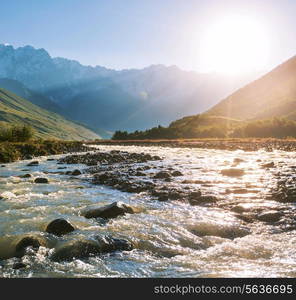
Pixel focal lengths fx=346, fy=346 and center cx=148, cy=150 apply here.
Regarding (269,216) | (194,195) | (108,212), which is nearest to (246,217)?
(269,216)

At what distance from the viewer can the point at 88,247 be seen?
451 inches

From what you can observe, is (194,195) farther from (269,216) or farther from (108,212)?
(108,212)

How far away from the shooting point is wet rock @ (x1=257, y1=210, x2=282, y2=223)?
1501cm

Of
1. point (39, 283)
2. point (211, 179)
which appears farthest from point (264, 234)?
point (211, 179)

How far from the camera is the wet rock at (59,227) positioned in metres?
12.9

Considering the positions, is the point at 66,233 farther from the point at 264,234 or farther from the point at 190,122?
the point at 190,122

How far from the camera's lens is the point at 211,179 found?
92.2 feet

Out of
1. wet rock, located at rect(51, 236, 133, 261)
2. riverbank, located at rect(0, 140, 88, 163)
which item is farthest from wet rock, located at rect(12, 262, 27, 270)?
riverbank, located at rect(0, 140, 88, 163)

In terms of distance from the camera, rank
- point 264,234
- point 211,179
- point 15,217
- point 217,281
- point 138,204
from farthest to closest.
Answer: point 211,179, point 138,204, point 15,217, point 264,234, point 217,281

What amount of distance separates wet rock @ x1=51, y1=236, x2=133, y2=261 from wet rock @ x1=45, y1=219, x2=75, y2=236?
4.07ft

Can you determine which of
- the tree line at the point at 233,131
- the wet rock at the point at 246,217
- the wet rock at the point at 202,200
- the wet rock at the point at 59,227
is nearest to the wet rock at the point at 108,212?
the wet rock at the point at 59,227

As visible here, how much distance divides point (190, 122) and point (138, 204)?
600 ft

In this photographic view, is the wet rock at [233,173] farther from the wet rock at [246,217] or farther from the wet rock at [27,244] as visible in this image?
the wet rock at [27,244]

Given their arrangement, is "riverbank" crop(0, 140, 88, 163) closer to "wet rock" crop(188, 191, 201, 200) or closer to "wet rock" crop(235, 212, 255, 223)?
"wet rock" crop(188, 191, 201, 200)
